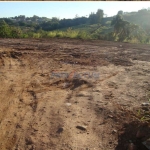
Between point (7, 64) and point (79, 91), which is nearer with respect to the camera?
point (79, 91)

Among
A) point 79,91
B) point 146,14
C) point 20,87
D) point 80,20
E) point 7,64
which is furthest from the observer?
point 80,20

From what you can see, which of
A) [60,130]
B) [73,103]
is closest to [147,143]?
[60,130]

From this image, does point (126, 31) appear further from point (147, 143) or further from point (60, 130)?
point (147, 143)

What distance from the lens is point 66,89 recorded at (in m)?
4.57

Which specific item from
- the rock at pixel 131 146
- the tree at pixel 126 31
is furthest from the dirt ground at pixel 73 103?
the tree at pixel 126 31

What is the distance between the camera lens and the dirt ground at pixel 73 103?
2.87 m

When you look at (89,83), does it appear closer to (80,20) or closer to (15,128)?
(15,128)

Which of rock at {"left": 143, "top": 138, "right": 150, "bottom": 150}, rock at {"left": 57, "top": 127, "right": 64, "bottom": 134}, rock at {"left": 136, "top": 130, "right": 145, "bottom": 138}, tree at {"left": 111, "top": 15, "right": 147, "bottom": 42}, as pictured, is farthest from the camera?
tree at {"left": 111, "top": 15, "right": 147, "bottom": 42}

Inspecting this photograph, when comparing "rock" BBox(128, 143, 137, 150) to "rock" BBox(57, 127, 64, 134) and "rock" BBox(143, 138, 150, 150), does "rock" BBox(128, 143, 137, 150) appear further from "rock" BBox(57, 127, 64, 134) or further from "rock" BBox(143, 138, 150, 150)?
"rock" BBox(57, 127, 64, 134)

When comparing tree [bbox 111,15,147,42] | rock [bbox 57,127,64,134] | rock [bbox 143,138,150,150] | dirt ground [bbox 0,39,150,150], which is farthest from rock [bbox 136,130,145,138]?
tree [bbox 111,15,147,42]

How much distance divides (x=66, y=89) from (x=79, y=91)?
317mm

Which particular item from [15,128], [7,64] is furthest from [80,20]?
[15,128]

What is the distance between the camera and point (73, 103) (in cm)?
385

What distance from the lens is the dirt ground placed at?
287 centimetres
